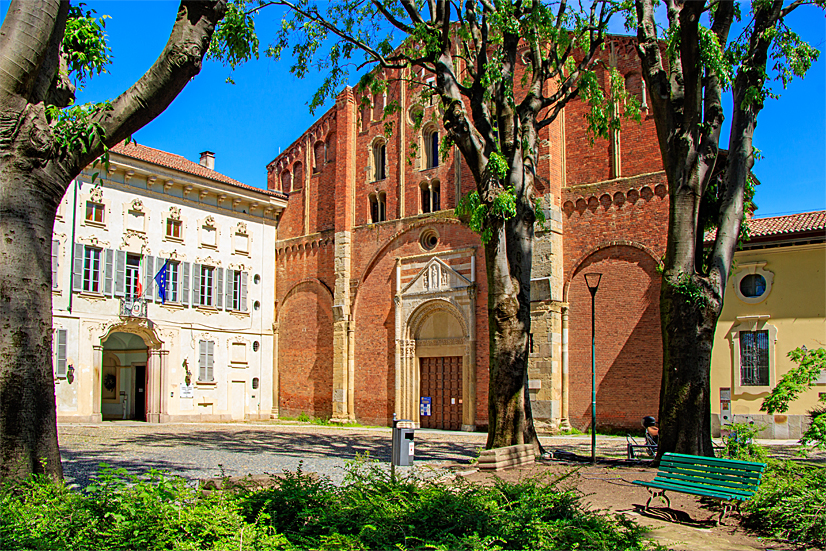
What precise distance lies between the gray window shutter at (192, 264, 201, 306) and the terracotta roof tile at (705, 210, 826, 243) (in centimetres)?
1854

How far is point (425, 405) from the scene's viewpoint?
976 inches

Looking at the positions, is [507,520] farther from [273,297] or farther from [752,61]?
[273,297]

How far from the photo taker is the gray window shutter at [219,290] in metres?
28.0

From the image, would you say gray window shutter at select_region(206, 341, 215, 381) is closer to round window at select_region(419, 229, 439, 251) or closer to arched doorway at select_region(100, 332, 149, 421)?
arched doorway at select_region(100, 332, 149, 421)

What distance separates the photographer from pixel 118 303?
81.5 ft

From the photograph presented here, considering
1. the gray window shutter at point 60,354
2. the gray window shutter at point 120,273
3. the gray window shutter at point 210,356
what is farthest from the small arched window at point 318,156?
the gray window shutter at point 60,354

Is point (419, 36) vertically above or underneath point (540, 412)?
above

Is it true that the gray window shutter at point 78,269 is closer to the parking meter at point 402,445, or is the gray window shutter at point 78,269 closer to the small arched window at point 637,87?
the parking meter at point 402,445

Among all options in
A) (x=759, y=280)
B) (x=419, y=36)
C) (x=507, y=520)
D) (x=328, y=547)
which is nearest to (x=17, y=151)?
(x=328, y=547)

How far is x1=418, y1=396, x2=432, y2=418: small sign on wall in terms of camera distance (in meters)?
24.7

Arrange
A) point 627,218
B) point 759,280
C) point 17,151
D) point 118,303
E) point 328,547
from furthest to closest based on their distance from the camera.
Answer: point 118,303 → point 627,218 → point 759,280 → point 17,151 → point 328,547

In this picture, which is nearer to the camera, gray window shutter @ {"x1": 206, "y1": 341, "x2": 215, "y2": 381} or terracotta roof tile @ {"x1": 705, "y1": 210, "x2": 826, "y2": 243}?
terracotta roof tile @ {"x1": 705, "y1": 210, "x2": 826, "y2": 243}

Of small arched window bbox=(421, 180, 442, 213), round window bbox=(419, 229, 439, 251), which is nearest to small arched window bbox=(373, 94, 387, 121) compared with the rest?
small arched window bbox=(421, 180, 442, 213)

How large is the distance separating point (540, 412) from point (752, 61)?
1257cm
